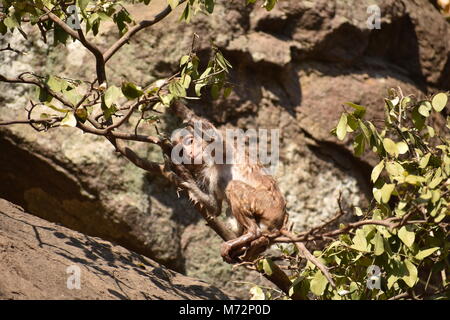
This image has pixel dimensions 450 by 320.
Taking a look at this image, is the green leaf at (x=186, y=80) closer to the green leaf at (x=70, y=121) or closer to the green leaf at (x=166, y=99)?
the green leaf at (x=166, y=99)

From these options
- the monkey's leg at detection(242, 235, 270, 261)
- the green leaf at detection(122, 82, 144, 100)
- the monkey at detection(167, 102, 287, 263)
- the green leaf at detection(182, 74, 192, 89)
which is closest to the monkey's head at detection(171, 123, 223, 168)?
the monkey at detection(167, 102, 287, 263)

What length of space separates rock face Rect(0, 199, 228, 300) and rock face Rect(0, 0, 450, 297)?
2.21ft

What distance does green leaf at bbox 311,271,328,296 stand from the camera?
15.0 ft

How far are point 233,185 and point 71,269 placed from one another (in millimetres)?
1470

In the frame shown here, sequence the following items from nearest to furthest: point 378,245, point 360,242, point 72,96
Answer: point 378,245
point 360,242
point 72,96

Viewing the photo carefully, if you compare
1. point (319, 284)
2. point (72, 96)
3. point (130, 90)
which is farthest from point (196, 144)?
point (319, 284)

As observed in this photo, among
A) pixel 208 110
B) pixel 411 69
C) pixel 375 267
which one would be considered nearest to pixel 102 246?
pixel 208 110

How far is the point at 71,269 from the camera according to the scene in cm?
518

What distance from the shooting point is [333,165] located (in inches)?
316

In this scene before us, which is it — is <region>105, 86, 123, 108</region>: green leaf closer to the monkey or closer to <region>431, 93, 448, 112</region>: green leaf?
the monkey

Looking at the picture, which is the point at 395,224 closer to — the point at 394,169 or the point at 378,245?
the point at 378,245

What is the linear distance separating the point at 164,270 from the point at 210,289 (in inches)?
18.8

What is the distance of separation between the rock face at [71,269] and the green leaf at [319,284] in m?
1.44

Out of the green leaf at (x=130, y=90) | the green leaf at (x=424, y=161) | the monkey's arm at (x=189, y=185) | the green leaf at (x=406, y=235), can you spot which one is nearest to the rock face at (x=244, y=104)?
the monkey's arm at (x=189, y=185)
